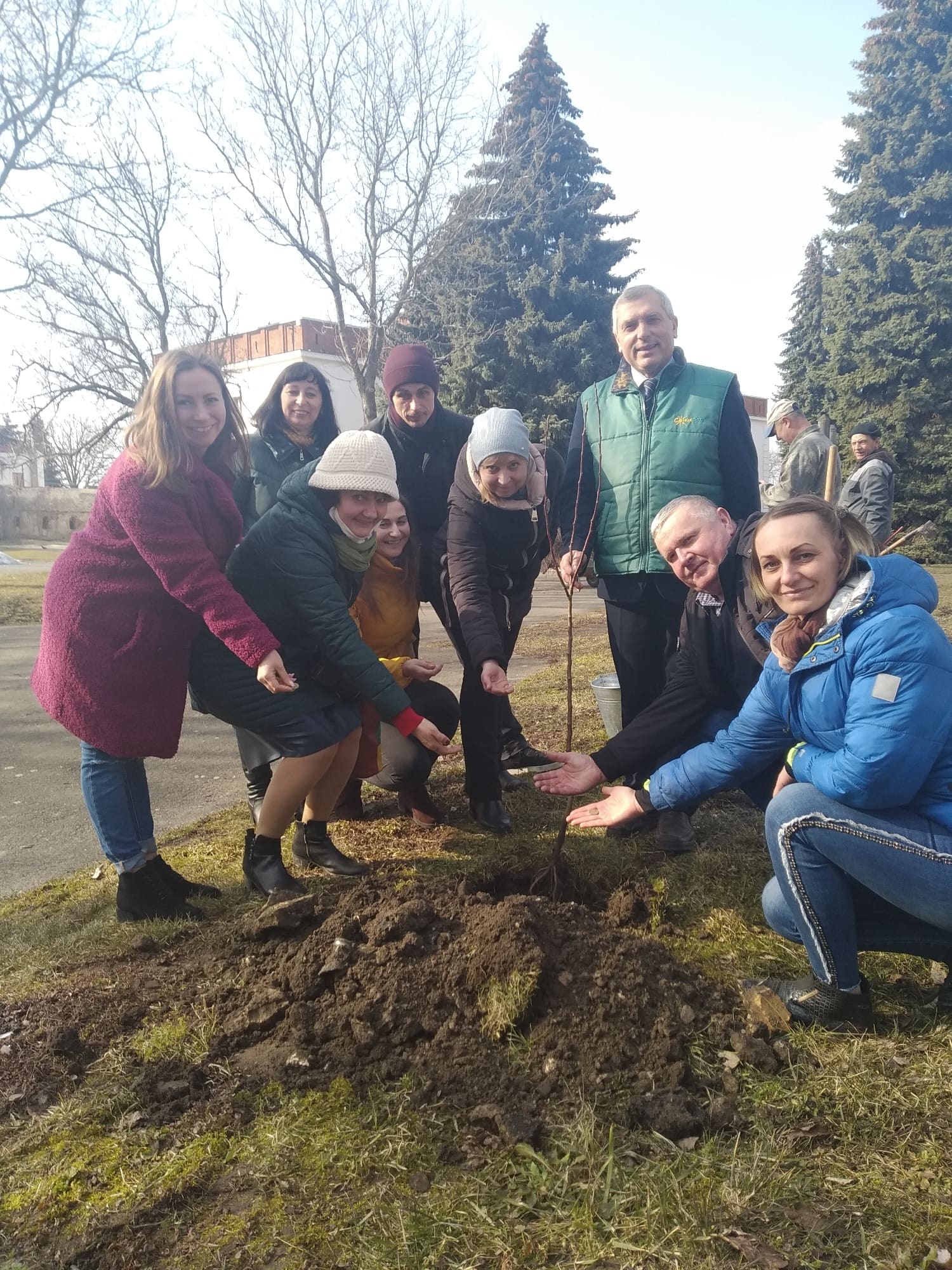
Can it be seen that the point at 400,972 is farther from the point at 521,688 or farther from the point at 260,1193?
the point at 521,688

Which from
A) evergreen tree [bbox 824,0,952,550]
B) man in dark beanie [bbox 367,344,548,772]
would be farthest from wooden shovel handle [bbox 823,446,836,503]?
evergreen tree [bbox 824,0,952,550]

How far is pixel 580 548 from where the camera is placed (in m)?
3.74

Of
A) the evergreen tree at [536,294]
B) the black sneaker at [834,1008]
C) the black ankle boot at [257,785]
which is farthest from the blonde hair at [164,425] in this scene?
the evergreen tree at [536,294]

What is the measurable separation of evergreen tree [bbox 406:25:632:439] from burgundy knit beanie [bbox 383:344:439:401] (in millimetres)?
16992

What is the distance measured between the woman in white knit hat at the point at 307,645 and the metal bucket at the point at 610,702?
1783mm

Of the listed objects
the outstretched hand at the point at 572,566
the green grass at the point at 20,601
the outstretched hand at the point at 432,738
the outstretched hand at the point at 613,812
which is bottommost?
the green grass at the point at 20,601

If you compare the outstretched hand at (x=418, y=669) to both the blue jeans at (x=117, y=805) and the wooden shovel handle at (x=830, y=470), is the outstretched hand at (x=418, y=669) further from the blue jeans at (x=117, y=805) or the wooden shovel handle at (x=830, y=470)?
the wooden shovel handle at (x=830, y=470)

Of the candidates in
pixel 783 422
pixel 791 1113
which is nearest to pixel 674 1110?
pixel 791 1113

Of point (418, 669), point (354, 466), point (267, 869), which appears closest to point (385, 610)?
point (418, 669)

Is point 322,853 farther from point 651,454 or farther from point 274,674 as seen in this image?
point 651,454

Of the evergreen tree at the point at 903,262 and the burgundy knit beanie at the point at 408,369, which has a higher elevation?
the evergreen tree at the point at 903,262

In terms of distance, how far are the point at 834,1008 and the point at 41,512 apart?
160 ft

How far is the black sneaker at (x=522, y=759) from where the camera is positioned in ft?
14.8

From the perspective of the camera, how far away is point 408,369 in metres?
3.91
